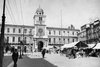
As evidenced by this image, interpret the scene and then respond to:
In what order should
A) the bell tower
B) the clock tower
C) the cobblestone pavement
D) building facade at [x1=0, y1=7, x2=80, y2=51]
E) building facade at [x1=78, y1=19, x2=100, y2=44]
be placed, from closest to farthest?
the cobblestone pavement
building facade at [x1=78, y1=19, x2=100, y2=44]
the clock tower
building facade at [x1=0, y1=7, x2=80, y2=51]
the bell tower

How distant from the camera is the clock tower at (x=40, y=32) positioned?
75.4 metres

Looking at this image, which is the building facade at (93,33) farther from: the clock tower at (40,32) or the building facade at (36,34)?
the clock tower at (40,32)

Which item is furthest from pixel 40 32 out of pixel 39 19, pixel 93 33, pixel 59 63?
pixel 59 63

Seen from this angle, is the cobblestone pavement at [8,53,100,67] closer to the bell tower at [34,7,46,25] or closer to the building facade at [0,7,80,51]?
the building facade at [0,7,80,51]

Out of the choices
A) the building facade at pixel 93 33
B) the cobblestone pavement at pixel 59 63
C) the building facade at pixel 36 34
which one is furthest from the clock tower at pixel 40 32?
the cobblestone pavement at pixel 59 63

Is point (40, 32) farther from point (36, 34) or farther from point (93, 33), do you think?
point (93, 33)

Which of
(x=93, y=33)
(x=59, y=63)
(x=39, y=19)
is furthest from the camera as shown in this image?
(x=39, y=19)

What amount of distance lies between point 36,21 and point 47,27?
250 inches

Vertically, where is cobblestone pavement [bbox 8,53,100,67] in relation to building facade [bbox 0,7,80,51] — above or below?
below

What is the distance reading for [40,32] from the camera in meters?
76.3

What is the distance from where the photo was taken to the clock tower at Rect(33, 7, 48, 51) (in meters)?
75.4

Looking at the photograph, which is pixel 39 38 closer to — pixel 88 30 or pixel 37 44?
pixel 37 44

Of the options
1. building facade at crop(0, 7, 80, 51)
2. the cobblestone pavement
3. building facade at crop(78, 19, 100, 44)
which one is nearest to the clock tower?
building facade at crop(0, 7, 80, 51)

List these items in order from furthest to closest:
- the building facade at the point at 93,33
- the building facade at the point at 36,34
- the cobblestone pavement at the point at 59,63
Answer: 1. the building facade at the point at 36,34
2. the building facade at the point at 93,33
3. the cobblestone pavement at the point at 59,63
